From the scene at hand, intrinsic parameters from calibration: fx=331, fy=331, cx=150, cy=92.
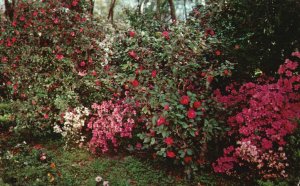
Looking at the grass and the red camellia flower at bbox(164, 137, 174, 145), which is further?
the grass

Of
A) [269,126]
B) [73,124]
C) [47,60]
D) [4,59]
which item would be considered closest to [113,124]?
[73,124]

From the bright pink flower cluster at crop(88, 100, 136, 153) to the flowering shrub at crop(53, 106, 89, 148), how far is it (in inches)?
19.1

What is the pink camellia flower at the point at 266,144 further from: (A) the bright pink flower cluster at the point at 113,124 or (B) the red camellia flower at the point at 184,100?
(A) the bright pink flower cluster at the point at 113,124

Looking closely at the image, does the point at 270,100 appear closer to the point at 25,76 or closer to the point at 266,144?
the point at 266,144

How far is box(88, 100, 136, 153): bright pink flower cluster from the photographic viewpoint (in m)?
6.62

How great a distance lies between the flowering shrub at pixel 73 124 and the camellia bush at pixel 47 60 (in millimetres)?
203

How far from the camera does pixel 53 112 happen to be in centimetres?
809

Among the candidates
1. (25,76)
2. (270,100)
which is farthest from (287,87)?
(25,76)

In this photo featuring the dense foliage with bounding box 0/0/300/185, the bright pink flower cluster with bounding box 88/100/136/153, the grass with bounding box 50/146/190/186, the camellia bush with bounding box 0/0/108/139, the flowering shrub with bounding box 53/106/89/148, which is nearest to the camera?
the dense foliage with bounding box 0/0/300/185


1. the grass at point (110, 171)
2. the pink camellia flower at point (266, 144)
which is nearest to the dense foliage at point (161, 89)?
the pink camellia flower at point (266, 144)

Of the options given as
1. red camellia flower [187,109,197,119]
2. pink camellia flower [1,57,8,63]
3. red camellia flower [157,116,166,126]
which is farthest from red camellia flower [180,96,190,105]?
pink camellia flower [1,57,8,63]

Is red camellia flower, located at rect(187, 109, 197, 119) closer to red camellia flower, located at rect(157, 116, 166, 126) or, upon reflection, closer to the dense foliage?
the dense foliage

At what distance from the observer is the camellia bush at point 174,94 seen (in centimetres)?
562

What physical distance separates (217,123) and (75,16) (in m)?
4.49
